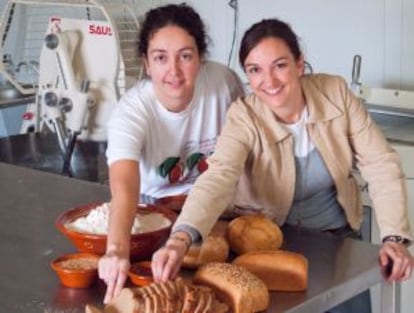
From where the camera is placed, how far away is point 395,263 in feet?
4.62

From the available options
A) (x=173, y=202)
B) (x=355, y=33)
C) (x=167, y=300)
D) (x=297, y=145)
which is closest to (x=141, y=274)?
(x=167, y=300)

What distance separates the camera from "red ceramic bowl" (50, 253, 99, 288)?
129 cm

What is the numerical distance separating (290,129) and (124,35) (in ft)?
5.20

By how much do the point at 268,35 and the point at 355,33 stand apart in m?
1.29

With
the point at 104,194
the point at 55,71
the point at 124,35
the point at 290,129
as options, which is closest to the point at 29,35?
the point at 124,35

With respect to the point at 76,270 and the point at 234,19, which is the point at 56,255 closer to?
the point at 76,270

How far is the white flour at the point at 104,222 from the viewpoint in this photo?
4.70 ft

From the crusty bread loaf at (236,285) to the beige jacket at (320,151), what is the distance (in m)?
0.31

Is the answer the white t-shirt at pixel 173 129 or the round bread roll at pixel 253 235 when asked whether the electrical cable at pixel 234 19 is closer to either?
the white t-shirt at pixel 173 129

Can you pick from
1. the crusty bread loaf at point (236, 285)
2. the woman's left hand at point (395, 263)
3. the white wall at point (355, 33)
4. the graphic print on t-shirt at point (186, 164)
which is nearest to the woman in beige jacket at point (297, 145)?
the woman's left hand at point (395, 263)

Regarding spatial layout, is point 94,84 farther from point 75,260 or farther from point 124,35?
point 75,260

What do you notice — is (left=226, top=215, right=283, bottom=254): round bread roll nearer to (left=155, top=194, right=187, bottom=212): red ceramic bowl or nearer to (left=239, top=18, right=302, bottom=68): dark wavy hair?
(left=155, top=194, right=187, bottom=212): red ceramic bowl

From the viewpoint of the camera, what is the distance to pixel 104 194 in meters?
1.82

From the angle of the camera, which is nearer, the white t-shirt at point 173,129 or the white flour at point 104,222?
the white flour at point 104,222
